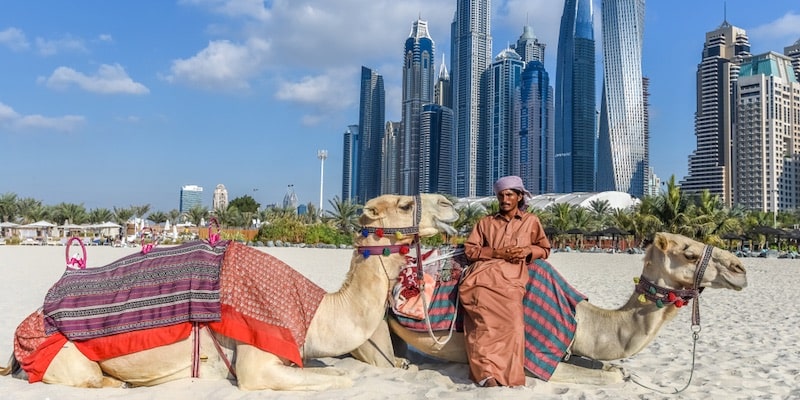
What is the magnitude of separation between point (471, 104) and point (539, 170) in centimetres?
2350

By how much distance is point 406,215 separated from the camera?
160 inches

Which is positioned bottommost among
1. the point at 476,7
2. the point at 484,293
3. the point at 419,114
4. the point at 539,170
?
the point at 484,293

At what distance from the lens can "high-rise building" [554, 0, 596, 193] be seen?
163 metres

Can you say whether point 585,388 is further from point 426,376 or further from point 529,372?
point 426,376

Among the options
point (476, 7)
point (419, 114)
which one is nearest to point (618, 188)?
point (419, 114)

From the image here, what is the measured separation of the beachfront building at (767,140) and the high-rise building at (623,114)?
2878 centimetres

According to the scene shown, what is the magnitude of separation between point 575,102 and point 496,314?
17507cm

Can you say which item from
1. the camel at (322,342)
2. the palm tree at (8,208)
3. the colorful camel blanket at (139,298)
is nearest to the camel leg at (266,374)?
the camel at (322,342)

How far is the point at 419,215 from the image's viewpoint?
160 inches

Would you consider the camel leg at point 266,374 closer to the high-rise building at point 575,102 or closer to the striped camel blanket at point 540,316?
the striped camel blanket at point 540,316

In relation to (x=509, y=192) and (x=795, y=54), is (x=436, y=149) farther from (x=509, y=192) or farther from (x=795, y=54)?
(x=509, y=192)

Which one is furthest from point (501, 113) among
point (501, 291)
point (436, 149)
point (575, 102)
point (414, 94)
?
point (501, 291)

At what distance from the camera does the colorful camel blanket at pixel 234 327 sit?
3.87 m

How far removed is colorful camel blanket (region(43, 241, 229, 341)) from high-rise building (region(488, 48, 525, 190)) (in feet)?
→ 477
